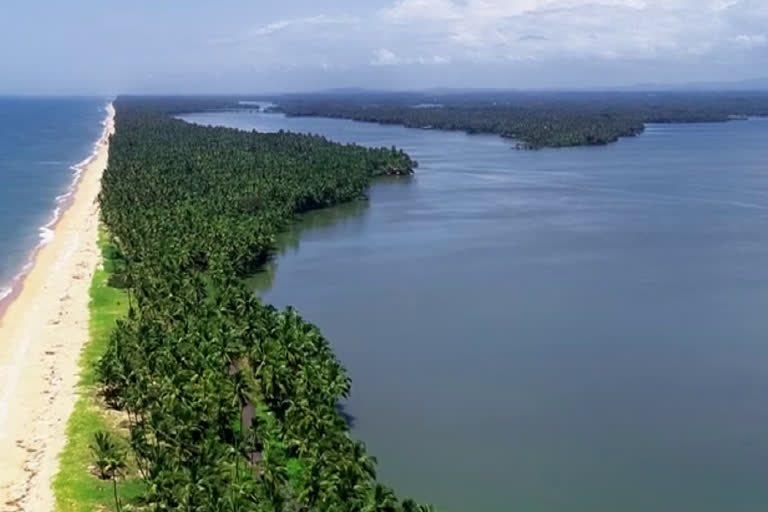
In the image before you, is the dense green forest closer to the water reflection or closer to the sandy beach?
the water reflection

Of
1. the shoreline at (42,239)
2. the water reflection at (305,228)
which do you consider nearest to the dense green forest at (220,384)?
the water reflection at (305,228)

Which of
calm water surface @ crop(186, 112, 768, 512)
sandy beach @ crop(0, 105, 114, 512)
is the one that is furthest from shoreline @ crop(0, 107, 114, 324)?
calm water surface @ crop(186, 112, 768, 512)

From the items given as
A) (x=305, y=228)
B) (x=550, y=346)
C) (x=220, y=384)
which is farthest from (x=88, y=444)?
(x=305, y=228)

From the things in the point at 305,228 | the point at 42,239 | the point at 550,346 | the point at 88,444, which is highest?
the point at 305,228

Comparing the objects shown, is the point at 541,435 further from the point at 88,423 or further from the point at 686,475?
the point at 88,423

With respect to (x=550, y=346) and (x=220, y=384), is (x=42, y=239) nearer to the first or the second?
(x=550, y=346)
